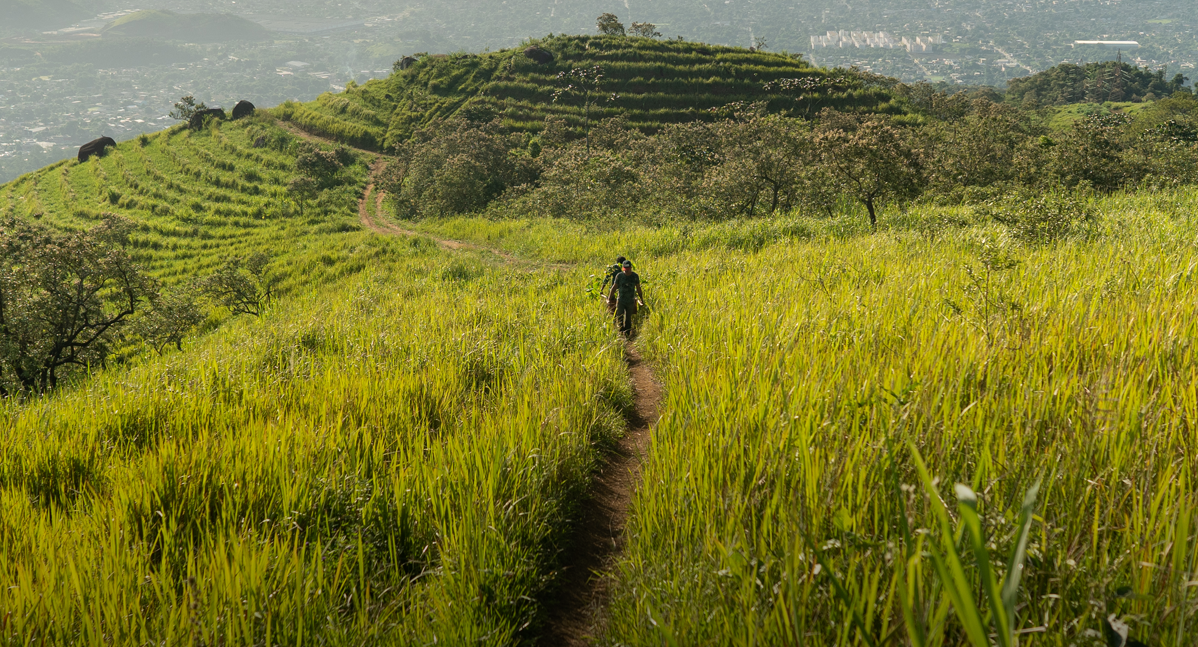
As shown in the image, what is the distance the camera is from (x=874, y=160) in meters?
15.2

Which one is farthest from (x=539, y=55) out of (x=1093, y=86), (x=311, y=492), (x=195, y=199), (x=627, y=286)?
(x=1093, y=86)

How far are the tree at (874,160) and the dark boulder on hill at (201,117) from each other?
82050 millimetres

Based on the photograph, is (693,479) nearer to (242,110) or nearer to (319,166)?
(319,166)

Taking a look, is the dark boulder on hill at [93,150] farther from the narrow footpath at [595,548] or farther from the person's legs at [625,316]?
the narrow footpath at [595,548]

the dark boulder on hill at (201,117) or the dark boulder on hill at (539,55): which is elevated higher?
the dark boulder on hill at (539,55)

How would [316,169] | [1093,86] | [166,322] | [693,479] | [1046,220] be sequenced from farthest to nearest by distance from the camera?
[1093,86]
[316,169]
[166,322]
[1046,220]
[693,479]

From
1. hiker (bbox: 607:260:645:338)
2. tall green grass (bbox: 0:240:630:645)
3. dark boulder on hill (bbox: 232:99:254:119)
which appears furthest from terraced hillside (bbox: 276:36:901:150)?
tall green grass (bbox: 0:240:630:645)

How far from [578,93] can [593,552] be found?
79.8 meters

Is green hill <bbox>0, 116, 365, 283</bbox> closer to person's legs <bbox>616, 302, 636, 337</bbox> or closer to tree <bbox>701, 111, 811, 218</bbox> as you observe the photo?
tree <bbox>701, 111, 811, 218</bbox>

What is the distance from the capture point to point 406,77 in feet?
275

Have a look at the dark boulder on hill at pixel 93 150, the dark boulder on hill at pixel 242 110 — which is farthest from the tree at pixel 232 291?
the dark boulder on hill at pixel 93 150

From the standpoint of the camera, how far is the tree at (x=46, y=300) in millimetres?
9859

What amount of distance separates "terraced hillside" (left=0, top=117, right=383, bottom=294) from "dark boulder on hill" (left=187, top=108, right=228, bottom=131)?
1.74m

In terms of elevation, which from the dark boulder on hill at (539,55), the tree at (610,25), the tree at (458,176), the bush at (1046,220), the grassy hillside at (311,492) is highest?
the tree at (610,25)
